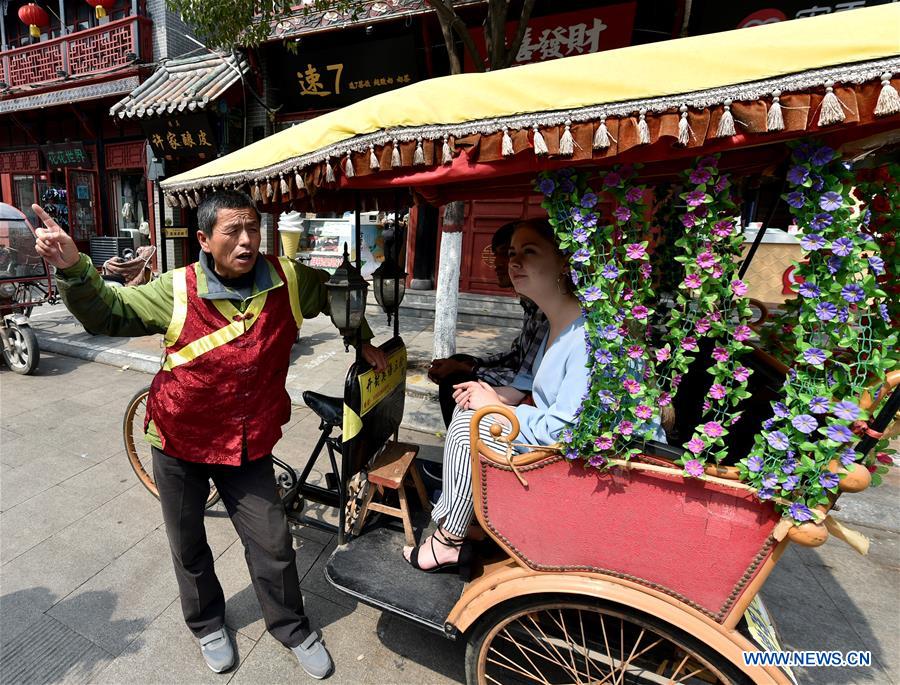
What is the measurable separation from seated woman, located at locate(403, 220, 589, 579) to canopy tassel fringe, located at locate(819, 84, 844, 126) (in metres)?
0.94

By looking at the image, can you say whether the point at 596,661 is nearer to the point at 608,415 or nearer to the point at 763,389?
the point at 608,415

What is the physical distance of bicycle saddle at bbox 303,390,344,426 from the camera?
2463 millimetres

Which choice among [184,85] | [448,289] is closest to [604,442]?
[448,289]

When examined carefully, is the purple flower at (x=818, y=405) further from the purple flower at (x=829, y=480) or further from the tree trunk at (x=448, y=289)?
the tree trunk at (x=448, y=289)

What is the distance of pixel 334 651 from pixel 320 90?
8104 millimetres

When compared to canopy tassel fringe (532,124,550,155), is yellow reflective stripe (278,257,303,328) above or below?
below

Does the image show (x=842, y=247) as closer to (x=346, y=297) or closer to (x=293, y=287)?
(x=346, y=297)

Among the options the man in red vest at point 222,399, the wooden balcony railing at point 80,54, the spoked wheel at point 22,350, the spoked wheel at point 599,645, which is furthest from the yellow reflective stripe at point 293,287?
the wooden balcony railing at point 80,54

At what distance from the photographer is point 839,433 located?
1.24 m

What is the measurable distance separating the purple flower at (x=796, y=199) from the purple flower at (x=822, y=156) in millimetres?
81

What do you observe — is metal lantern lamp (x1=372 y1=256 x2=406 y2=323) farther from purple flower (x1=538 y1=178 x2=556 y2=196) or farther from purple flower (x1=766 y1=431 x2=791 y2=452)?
purple flower (x1=766 y1=431 x2=791 y2=452)

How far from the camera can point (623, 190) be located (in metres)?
1.40

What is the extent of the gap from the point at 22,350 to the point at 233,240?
18.3ft

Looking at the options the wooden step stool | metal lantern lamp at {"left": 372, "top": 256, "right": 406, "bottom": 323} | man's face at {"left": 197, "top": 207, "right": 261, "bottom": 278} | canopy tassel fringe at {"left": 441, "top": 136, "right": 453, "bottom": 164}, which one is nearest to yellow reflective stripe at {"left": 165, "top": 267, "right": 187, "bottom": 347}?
man's face at {"left": 197, "top": 207, "right": 261, "bottom": 278}
